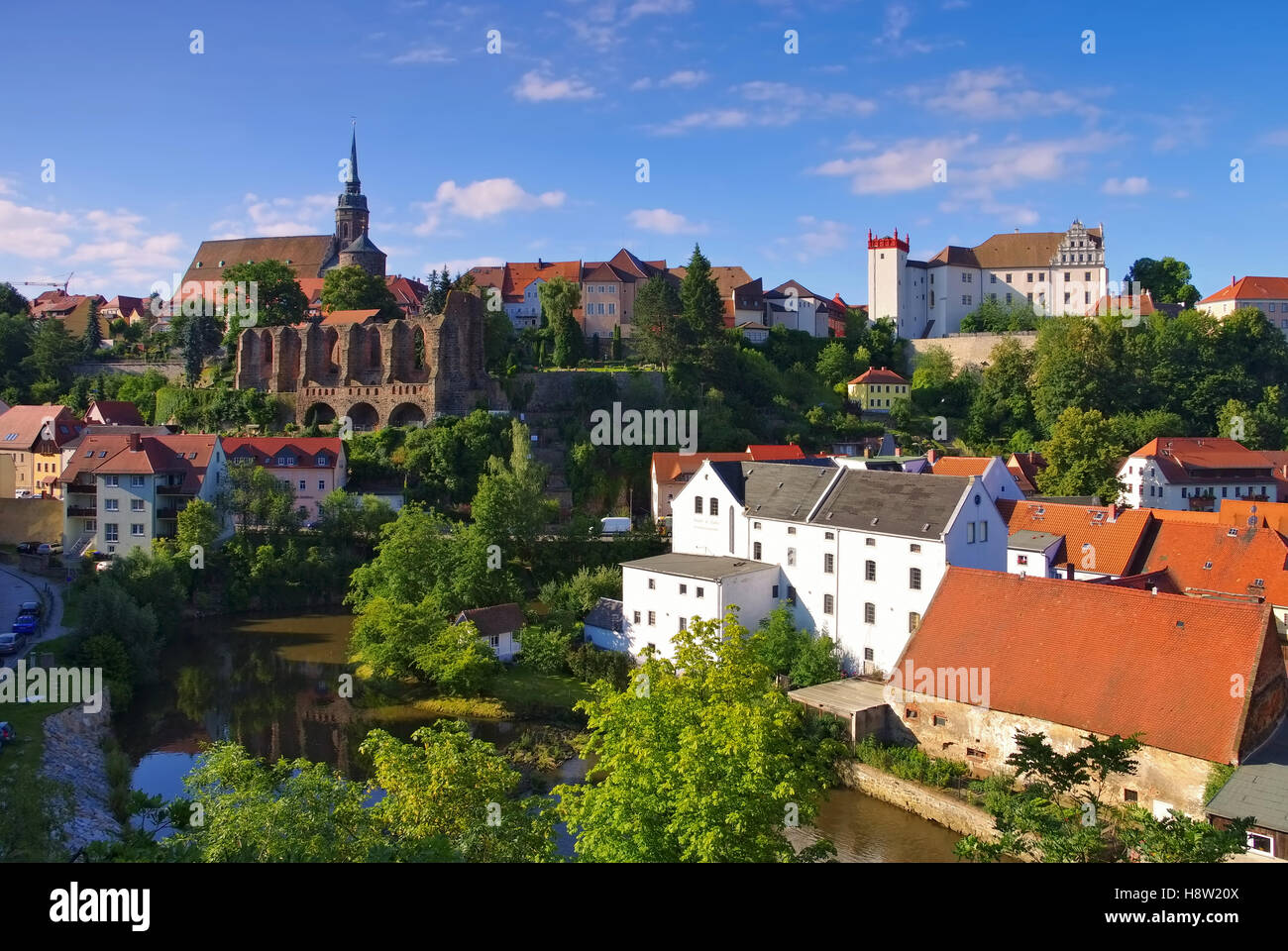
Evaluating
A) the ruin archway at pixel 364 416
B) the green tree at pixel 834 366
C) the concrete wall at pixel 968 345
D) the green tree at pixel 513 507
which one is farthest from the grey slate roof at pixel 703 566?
the concrete wall at pixel 968 345

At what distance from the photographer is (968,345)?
7825 centimetres

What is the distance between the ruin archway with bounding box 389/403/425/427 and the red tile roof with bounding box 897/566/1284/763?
3884 cm

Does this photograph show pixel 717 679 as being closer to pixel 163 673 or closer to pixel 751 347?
pixel 163 673

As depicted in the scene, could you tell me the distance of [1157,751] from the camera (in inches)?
806

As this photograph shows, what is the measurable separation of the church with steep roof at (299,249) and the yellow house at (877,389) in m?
43.4

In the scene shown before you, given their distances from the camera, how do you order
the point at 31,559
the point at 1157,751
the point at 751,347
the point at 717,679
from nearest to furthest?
the point at 717,679 < the point at 1157,751 < the point at 31,559 < the point at 751,347

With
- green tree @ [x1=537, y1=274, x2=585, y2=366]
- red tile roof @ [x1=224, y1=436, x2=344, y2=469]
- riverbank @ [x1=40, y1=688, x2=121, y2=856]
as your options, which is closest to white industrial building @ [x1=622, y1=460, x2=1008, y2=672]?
riverbank @ [x1=40, y1=688, x2=121, y2=856]

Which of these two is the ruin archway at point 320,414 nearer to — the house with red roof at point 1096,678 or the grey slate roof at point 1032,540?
the grey slate roof at point 1032,540

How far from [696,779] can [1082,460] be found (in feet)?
153

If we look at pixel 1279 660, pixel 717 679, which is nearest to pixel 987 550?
pixel 1279 660

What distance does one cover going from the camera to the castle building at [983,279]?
83.2 meters

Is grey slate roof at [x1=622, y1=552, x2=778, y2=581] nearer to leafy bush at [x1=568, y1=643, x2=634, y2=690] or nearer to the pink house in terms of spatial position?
leafy bush at [x1=568, y1=643, x2=634, y2=690]

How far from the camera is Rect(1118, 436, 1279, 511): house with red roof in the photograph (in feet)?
177
